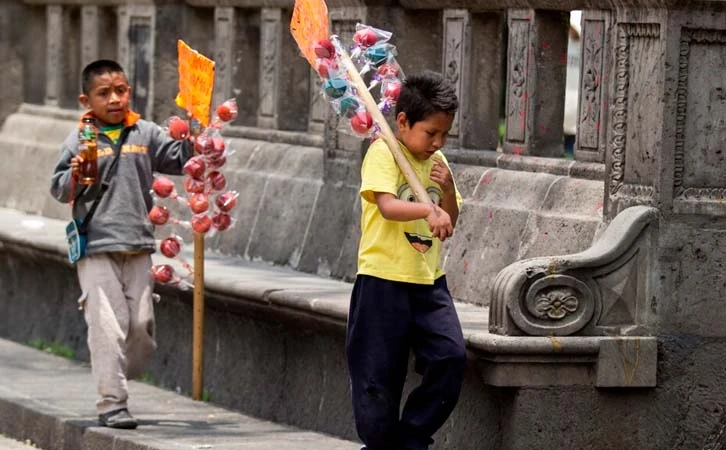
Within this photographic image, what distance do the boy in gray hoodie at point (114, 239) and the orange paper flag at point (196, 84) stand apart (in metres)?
0.23

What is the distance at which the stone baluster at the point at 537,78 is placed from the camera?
9.18m

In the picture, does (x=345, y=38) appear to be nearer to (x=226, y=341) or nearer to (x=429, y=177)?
(x=226, y=341)

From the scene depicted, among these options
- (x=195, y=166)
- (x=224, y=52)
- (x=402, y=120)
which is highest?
(x=224, y=52)

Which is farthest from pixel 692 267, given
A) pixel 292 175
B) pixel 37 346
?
pixel 37 346

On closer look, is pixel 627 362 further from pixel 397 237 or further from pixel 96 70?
pixel 96 70

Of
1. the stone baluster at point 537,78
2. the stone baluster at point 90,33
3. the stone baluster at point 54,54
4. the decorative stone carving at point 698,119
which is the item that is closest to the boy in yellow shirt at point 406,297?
the decorative stone carving at point 698,119

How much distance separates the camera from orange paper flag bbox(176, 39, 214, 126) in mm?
9508

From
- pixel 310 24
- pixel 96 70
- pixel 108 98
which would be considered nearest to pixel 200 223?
pixel 108 98

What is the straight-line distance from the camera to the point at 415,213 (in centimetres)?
741

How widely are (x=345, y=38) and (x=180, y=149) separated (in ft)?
3.71

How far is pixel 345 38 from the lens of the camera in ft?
33.6

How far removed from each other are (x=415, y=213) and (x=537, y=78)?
1964 millimetres

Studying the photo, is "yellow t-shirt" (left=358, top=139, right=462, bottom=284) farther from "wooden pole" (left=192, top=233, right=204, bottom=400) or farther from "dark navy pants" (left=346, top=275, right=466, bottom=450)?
"wooden pole" (left=192, top=233, right=204, bottom=400)

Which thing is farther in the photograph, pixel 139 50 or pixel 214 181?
pixel 139 50
